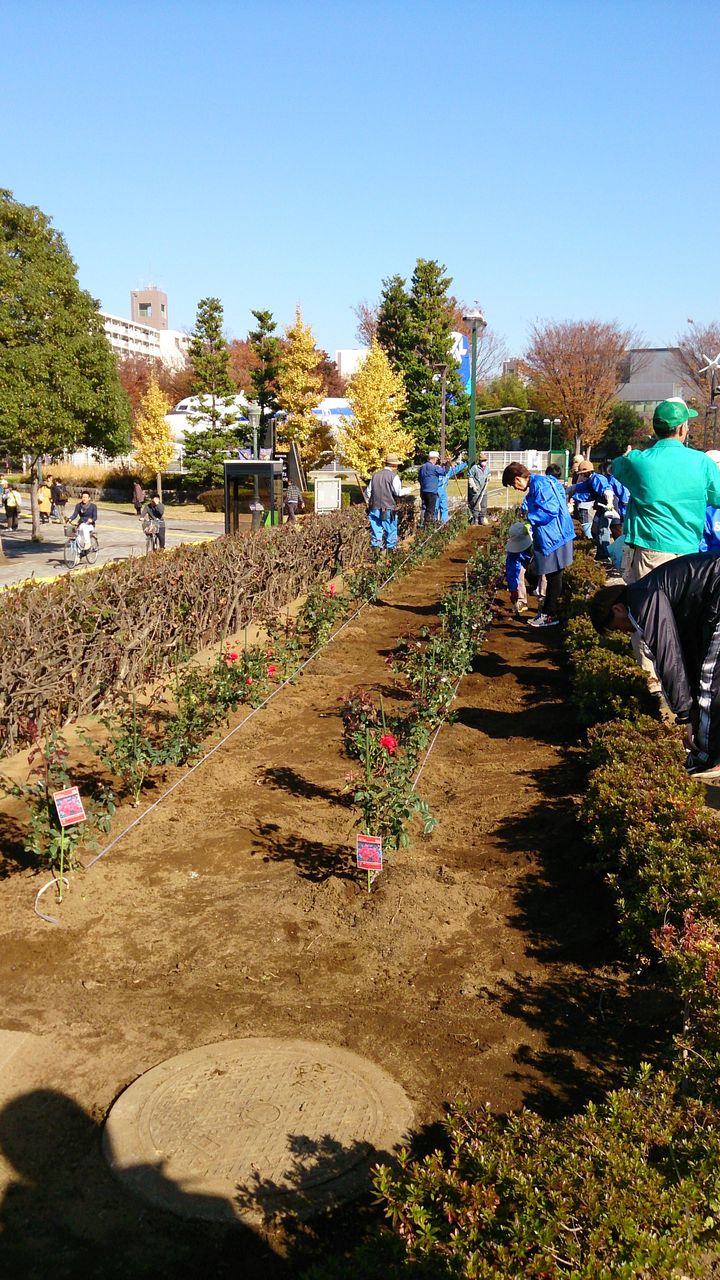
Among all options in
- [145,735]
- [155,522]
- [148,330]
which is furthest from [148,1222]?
[148,330]

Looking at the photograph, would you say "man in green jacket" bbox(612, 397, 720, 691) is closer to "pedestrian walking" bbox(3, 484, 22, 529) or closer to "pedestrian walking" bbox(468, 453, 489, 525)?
"pedestrian walking" bbox(468, 453, 489, 525)

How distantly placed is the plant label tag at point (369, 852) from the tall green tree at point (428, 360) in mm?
43277

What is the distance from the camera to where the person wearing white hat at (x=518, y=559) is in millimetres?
11086

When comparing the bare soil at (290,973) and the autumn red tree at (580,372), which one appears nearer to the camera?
the bare soil at (290,973)

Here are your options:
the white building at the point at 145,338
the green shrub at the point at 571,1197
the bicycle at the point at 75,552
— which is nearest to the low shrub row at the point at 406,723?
the green shrub at the point at 571,1197

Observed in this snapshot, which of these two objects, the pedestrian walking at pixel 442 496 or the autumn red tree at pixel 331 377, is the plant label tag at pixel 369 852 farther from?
the autumn red tree at pixel 331 377

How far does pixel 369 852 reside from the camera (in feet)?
15.0

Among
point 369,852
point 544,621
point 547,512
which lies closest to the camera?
point 369,852

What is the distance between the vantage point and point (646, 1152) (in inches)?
100

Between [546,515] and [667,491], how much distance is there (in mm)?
3908

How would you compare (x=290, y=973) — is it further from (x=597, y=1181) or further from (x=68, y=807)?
(x=597, y=1181)

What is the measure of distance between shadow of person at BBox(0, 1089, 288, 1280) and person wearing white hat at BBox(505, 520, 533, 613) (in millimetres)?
8650

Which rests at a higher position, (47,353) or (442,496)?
(47,353)

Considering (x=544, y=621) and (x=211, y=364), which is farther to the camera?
(x=211, y=364)
